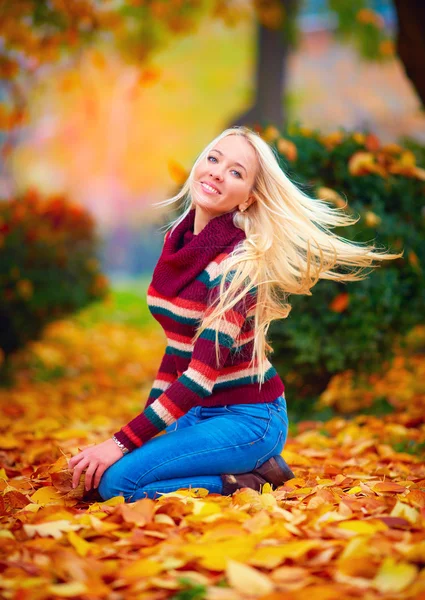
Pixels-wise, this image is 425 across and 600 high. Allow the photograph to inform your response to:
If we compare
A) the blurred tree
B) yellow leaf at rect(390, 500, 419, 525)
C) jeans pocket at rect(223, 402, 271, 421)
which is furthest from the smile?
the blurred tree

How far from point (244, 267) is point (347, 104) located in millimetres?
13188

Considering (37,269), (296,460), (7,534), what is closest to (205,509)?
(7,534)

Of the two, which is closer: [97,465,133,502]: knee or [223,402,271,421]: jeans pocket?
[97,465,133,502]: knee

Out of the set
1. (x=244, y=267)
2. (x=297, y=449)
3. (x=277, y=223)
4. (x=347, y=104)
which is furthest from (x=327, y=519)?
(x=347, y=104)

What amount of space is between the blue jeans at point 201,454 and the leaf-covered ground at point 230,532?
0.32 feet

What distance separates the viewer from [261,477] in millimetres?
2580

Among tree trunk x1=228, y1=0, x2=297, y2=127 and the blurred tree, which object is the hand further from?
tree trunk x1=228, y1=0, x2=297, y2=127

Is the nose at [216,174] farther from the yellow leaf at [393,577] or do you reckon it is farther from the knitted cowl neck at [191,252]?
the yellow leaf at [393,577]

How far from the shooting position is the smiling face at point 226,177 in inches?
103

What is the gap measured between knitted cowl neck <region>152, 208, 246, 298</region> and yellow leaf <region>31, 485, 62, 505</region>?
78cm

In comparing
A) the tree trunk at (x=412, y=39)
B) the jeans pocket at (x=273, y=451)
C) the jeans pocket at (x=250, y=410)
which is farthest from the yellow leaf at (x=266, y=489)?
the tree trunk at (x=412, y=39)

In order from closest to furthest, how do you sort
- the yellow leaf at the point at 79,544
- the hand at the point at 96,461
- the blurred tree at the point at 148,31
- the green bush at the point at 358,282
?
the yellow leaf at the point at 79,544 < the hand at the point at 96,461 < the green bush at the point at 358,282 < the blurred tree at the point at 148,31

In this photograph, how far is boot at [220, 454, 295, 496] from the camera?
2.48 metres

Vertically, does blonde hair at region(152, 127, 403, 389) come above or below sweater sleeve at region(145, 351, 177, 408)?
above
